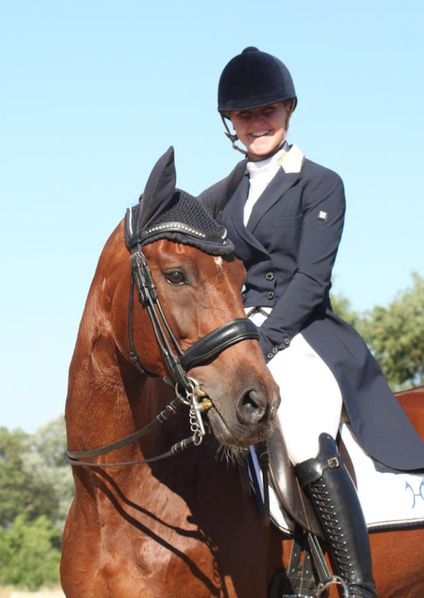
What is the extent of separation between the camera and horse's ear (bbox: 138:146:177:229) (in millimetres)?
5578

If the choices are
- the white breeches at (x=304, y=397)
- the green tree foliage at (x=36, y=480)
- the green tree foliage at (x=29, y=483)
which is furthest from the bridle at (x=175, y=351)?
the green tree foliage at (x=29, y=483)

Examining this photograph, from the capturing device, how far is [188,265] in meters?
5.36

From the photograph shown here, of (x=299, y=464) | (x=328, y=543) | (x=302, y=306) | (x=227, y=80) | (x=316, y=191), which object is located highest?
(x=227, y=80)

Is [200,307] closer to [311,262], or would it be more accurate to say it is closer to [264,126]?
[311,262]

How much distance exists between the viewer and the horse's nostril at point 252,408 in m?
5.02

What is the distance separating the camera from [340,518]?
5.95m

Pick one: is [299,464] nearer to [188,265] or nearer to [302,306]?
[302,306]

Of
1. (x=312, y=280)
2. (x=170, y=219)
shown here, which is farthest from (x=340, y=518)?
(x=170, y=219)

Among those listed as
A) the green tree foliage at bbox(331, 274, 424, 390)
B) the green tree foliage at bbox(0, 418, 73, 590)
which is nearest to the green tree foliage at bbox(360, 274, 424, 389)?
the green tree foliage at bbox(331, 274, 424, 390)

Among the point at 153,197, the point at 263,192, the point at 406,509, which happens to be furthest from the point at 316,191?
the point at 406,509

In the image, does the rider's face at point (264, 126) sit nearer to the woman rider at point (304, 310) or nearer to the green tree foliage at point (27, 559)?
the woman rider at point (304, 310)

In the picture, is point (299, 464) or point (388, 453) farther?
point (388, 453)

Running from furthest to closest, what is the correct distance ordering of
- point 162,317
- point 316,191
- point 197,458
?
point 316,191 < point 197,458 < point 162,317

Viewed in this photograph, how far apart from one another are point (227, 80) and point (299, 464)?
2441 mm
